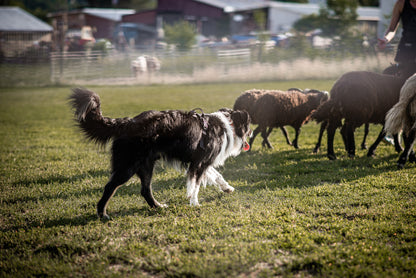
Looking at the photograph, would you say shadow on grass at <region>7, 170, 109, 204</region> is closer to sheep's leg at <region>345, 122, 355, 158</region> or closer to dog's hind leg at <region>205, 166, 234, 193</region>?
dog's hind leg at <region>205, 166, 234, 193</region>

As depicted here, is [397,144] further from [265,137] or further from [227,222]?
[227,222]

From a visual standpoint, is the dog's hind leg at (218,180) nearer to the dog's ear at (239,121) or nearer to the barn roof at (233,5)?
the dog's ear at (239,121)

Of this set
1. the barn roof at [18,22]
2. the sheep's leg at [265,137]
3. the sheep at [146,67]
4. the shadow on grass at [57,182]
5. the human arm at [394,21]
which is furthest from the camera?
A: the barn roof at [18,22]

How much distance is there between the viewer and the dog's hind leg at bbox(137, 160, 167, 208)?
4.11 metres

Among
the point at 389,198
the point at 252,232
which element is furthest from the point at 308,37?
the point at 252,232

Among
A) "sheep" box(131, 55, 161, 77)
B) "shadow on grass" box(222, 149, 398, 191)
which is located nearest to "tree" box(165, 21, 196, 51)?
"sheep" box(131, 55, 161, 77)

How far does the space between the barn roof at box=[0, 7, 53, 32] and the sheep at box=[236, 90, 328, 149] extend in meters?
37.4

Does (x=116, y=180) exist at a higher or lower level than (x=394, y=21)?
lower

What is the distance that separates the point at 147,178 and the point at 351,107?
4.07 metres

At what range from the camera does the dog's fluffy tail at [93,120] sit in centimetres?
386

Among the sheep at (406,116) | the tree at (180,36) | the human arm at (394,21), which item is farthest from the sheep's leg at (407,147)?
the tree at (180,36)

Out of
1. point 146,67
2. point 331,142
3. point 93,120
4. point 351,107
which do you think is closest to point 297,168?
point 331,142

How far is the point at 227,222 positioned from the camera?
394cm

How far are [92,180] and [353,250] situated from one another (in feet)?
13.2
